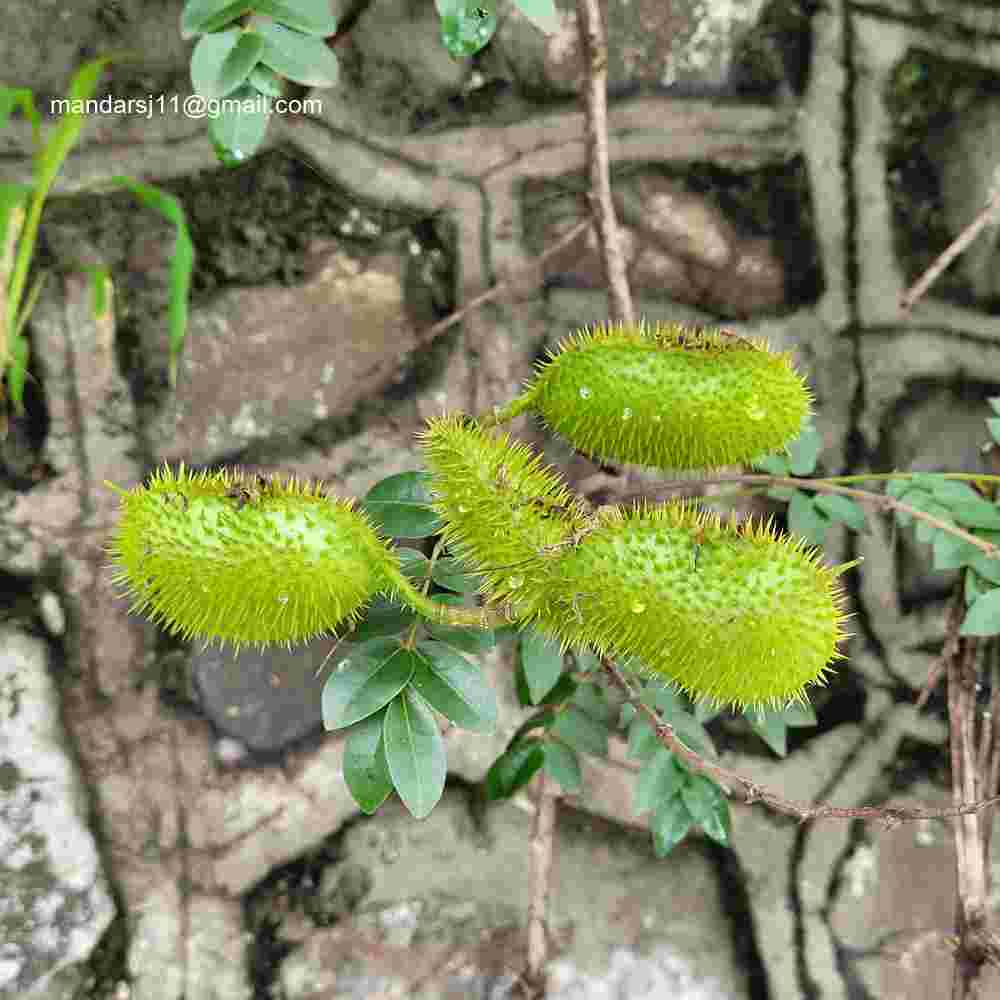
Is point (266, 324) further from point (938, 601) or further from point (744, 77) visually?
point (938, 601)

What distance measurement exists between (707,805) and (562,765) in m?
0.23

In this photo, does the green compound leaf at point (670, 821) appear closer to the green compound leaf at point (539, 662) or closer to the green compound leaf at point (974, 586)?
the green compound leaf at point (539, 662)

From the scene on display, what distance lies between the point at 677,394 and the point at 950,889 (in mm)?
1270

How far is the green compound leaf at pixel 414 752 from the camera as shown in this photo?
1128 millimetres

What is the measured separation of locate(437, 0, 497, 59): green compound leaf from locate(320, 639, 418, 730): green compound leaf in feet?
2.43

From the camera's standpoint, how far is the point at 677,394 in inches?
48.6

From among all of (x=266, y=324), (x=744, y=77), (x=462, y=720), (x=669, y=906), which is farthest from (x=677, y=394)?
(x=669, y=906)

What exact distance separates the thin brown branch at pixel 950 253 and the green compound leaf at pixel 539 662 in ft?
3.64

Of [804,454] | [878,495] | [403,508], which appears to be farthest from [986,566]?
[403,508]

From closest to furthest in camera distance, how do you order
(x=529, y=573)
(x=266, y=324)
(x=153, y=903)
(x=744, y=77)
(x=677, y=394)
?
(x=529, y=573) < (x=677, y=394) < (x=153, y=903) < (x=266, y=324) < (x=744, y=77)

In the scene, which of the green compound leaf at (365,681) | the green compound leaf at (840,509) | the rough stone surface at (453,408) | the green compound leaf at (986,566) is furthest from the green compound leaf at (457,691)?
the green compound leaf at (986,566)

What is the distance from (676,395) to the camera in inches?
48.7

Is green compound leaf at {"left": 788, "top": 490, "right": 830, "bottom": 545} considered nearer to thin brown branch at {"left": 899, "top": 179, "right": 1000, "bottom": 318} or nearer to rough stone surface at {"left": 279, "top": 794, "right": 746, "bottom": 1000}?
thin brown branch at {"left": 899, "top": 179, "right": 1000, "bottom": 318}

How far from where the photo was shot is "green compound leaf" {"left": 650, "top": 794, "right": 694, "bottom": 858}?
146 centimetres
